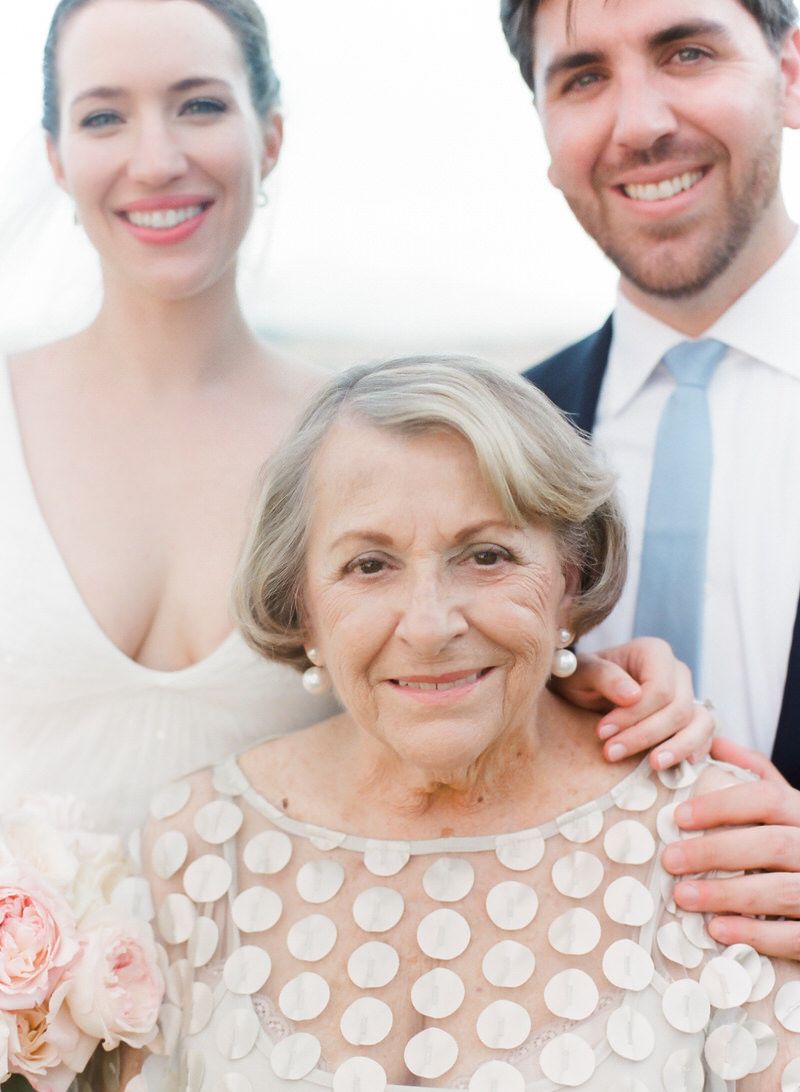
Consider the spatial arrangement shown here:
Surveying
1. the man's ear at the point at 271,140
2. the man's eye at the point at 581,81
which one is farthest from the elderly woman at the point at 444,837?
the man's eye at the point at 581,81

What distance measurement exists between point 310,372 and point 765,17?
1342mm

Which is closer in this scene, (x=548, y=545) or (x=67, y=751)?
(x=548, y=545)

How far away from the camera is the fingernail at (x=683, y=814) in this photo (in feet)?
8.04

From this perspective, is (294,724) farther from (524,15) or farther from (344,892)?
(524,15)

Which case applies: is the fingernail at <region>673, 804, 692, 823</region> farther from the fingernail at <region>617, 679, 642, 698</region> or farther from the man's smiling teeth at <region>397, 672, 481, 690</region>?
the man's smiling teeth at <region>397, 672, 481, 690</region>

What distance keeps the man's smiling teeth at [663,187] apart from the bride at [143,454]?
2.88 ft

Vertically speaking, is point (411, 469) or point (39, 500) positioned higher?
point (411, 469)

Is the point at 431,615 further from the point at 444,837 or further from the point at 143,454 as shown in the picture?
the point at 143,454

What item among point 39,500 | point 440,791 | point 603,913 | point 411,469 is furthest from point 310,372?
point 603,913

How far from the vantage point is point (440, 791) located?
2.58m

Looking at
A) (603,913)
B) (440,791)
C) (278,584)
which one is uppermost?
(278,584)

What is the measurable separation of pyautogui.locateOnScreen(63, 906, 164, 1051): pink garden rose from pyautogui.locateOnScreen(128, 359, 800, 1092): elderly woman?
0.11 m

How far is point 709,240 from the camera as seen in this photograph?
3098mm

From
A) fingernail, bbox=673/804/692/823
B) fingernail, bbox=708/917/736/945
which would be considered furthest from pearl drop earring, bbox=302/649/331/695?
fingernail, bbox=708/917/736/945
